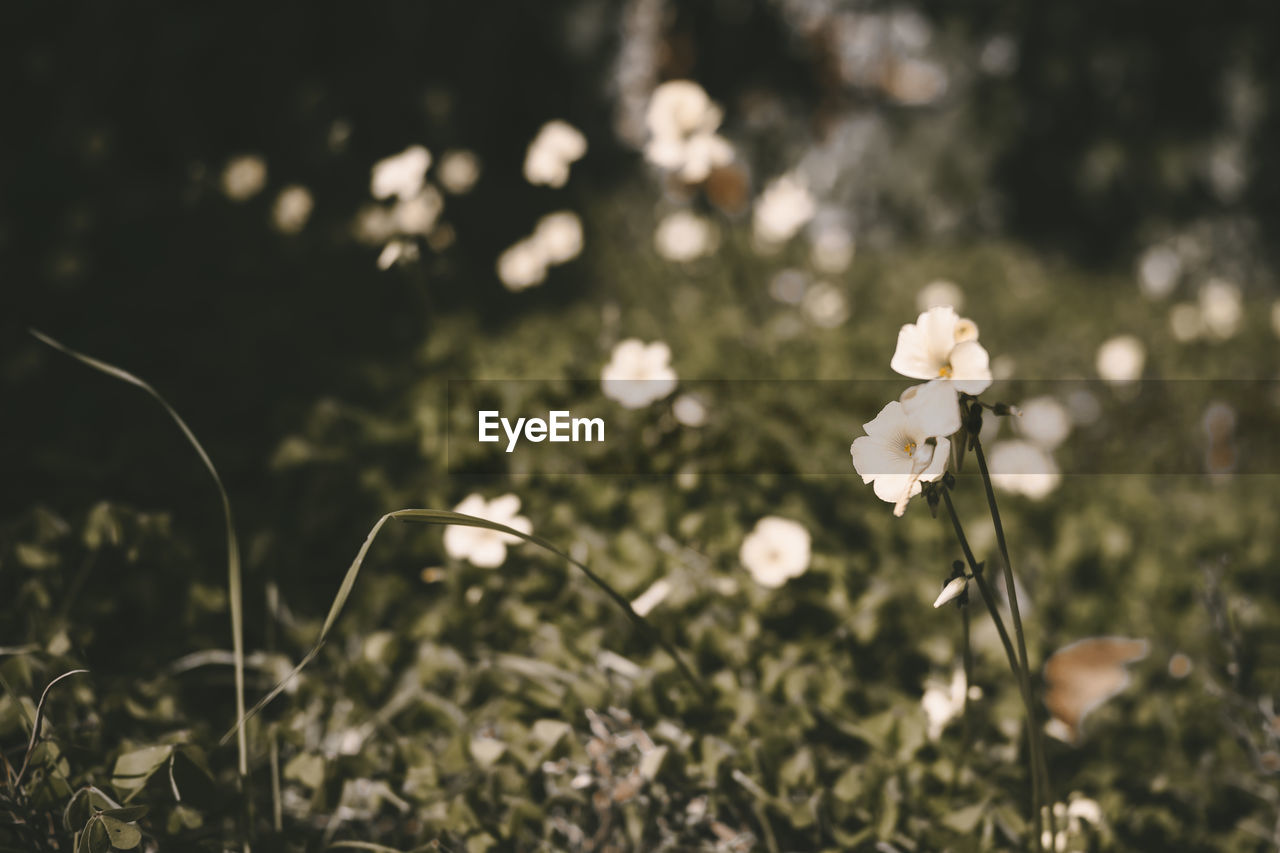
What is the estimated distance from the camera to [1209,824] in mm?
1423

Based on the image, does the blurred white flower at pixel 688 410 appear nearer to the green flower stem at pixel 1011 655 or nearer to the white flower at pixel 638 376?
the white flower at pixel 638 376

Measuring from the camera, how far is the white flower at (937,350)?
91 centimetres

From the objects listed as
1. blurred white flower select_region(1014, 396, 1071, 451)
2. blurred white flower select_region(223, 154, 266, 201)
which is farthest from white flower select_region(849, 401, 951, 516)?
blurred white flower select_region(223, 154, 266, 201)

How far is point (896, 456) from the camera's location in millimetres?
926

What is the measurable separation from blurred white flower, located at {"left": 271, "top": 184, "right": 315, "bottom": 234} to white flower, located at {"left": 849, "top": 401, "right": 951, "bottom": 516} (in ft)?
6.74

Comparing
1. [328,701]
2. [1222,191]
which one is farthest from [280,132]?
[1222,191]

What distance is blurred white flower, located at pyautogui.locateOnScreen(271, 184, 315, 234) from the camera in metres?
2.39

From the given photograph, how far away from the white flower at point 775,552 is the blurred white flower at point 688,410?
0.30 meters

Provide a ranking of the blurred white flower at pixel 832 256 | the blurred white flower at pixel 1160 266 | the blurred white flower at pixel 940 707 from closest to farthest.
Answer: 1. the blurred white flower at pixel 940 707
2. the blurred white flower at pixel 832 256
3. the blurred white flower at pixel 1160 266

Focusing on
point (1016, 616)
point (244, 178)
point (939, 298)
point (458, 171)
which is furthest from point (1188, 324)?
point (244, 178)

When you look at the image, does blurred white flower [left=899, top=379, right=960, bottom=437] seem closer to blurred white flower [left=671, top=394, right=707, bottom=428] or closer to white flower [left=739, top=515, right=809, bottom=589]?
white flower [left=739, top=515, right=809, bottom=589]

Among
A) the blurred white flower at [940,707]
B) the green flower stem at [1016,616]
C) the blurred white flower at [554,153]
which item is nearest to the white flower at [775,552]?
the blurred white flower at [940,707]

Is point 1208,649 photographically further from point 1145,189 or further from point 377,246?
point 1145,189

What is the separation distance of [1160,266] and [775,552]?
4245 mm
